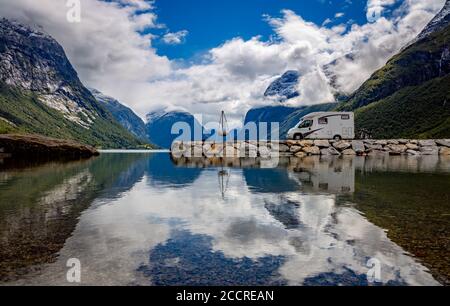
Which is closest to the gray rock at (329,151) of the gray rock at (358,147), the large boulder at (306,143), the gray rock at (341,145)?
the gray rock at (341,145)

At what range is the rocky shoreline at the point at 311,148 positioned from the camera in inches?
→ 2164

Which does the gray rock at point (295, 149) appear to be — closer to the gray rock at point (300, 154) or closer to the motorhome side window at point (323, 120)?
the gray rock at point (300, 154)

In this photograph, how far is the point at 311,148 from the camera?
56.3 m

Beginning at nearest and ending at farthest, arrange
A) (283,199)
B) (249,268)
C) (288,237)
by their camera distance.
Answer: (249,268), (288,237), (283,199)

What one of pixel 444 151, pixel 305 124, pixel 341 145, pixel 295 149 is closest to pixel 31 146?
pixel 295 149

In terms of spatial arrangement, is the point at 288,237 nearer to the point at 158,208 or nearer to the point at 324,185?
the point at 158,208

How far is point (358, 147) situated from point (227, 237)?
54567 mm

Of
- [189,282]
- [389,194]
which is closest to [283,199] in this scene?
[389,194]

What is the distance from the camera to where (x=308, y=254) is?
757 centimetres

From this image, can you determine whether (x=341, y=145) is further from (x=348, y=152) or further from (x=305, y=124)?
(x=305, y=124)

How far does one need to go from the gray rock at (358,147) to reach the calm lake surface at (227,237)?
4261 centimetres

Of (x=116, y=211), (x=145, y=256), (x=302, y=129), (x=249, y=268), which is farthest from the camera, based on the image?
(x=302, y=129)
